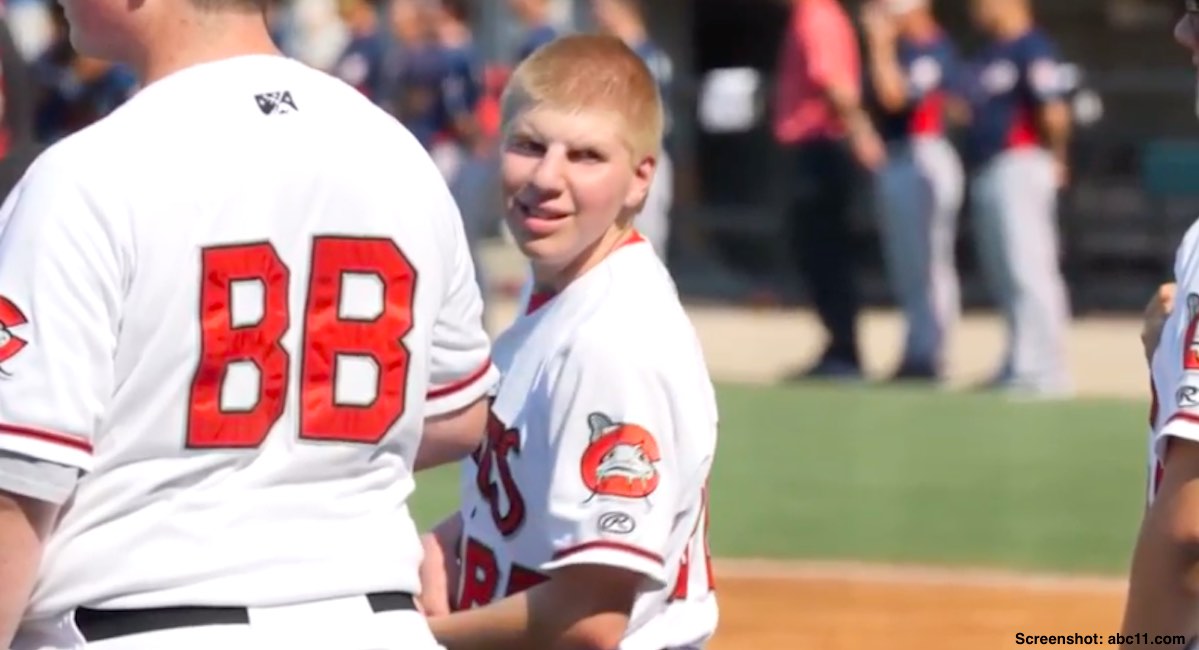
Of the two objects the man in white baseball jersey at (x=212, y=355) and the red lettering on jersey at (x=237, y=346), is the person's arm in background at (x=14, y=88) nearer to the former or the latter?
the man in white baseball jersey at (x=212, y=355)

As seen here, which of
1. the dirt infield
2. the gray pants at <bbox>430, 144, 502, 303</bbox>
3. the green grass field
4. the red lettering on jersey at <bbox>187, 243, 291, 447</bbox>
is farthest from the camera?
the gray pants at <bbox>430, 144, 502, 303</bbox>

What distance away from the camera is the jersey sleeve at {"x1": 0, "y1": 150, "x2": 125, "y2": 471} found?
2859 mm

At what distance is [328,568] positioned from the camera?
3082mm

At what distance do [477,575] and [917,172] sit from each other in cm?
1059

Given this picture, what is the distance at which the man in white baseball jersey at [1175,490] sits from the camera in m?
3.29

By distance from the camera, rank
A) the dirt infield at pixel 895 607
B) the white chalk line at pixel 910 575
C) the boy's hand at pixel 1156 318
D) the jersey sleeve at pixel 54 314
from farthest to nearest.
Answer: the white chalk line at pixel 910 575
the dirt infield at pixel 895 607
the boy's hand at pixel 1156 318
the jersey sleeve at pixel 54 314

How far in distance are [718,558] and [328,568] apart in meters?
5.85

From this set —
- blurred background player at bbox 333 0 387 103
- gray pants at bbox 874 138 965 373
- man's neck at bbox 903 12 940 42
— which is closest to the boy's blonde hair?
gray pants at bbox 874 138 965 373

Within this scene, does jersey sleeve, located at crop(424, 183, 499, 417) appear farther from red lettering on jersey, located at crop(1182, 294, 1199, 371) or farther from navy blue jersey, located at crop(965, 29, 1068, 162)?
navy blue jersey, located at crop(965, 29, 1068, 162)

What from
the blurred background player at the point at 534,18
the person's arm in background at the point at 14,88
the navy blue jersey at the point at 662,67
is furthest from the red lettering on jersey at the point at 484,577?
the blurred background player at the point at 534,18

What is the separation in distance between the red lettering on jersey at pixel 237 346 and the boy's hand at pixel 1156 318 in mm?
1274

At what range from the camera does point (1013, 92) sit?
13609 mm

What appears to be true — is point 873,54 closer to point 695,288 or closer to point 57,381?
point 695,288

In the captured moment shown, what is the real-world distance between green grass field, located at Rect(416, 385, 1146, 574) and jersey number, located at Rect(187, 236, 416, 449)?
5.89m
